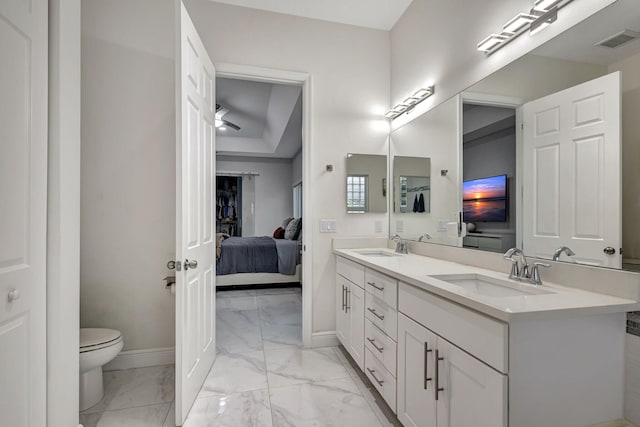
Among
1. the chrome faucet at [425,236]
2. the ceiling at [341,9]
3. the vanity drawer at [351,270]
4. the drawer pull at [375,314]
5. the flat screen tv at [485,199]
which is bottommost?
the drawer pull at [375,314]

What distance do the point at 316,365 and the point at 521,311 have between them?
176 cm

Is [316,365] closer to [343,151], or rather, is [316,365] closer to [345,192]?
[345,192]

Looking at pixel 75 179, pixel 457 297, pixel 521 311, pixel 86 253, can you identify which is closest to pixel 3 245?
pixel 75 179

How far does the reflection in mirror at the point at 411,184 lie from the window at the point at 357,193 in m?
0.27

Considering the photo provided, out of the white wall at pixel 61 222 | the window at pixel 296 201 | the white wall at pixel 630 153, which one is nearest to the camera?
the white wall at pixel 630 153

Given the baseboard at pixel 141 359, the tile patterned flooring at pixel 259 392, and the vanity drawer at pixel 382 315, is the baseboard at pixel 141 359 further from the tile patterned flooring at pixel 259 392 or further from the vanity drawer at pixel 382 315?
the vanity drawer at pixel 382 315

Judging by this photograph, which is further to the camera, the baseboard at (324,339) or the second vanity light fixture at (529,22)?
the baseboard at (324,339)

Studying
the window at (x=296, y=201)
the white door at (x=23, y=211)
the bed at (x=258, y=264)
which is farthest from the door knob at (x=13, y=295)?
the window at (x=296, y=201)

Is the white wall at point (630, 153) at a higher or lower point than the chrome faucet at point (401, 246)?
higher

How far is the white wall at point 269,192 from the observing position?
311 inches

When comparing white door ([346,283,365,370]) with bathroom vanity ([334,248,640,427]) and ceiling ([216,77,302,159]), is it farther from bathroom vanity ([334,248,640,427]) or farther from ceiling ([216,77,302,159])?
A: ceiling ([216,77,302,159])

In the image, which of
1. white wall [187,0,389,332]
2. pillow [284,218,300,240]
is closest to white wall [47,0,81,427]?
white wall [187,0,389,332]

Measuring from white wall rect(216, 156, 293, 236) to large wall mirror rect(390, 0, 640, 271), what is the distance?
20.8ft

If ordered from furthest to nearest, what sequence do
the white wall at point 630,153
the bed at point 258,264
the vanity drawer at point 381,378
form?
the bed at point 258,264 → the vanity drawer at point 381,378 → the white wall at point 630,153
